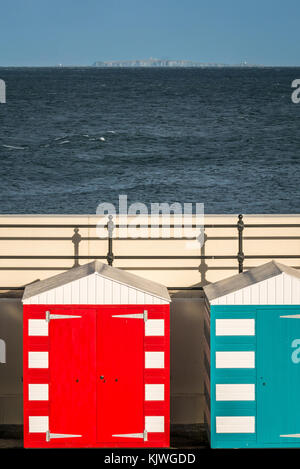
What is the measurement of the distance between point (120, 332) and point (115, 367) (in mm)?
353

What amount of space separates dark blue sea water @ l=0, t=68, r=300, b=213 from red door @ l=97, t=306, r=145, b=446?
4234 cm

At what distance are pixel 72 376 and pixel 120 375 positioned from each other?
0.47 meters

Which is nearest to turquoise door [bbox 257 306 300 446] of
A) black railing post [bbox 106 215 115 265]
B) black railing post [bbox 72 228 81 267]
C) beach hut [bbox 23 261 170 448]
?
beach hut [bbox 23 261 170 448]

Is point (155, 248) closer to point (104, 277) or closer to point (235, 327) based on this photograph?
point (104, 277)

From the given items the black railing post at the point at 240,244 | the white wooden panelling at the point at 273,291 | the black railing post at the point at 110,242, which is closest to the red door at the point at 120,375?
the white wooden panelling at the point at 273,291

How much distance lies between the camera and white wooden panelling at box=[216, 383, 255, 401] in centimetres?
946

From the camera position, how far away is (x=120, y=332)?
9.41 m

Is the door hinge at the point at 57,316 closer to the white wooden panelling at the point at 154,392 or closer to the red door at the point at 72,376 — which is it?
the red door at the point at 72,376

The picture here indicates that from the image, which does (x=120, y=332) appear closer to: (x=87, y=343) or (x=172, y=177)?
(x=87, y=343)

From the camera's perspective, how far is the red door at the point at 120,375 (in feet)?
30.9

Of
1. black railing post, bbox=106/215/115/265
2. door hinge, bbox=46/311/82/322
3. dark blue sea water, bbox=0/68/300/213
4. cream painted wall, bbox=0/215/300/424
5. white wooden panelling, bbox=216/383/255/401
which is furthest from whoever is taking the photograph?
dark blue sea water, bbox=0/68/300/213

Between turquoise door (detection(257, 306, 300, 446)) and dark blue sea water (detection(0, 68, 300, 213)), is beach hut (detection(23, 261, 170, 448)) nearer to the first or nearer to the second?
turquoise door (detection(257, 306, 300, 446))

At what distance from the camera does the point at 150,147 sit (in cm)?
7669

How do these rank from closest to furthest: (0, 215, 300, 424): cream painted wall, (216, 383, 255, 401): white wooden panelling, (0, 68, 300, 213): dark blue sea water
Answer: (216, 383, 255, 401): white wooden panelling
(0, 215, 300, 424): cream painted wall
(0, 68, 300, 213): dark blue sea water
